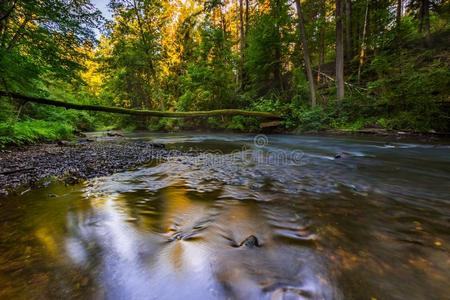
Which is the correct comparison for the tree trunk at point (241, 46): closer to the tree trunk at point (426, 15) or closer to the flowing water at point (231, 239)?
the tree trunk at point (426, 15)

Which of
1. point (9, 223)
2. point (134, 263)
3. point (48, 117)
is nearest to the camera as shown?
point (134, 263)

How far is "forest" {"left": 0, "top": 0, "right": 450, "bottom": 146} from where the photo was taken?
7641mm

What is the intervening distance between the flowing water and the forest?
499 cm

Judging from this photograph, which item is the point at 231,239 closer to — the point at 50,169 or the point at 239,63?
the point at 50,169

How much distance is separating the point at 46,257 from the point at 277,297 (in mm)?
1932

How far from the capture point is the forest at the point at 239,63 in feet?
25.1

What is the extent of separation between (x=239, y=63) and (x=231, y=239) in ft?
62.0

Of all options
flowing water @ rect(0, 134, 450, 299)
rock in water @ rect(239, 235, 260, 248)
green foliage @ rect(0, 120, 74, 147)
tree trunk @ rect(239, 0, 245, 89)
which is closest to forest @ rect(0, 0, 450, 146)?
green foliage @ rect(0, 120, 74, 147)

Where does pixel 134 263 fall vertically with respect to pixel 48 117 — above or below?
below

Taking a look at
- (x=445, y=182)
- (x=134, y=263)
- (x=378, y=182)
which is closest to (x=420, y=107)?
(x=445, y=182)

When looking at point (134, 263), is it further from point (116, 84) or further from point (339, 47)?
point (116, 84)

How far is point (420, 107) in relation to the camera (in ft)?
27.4

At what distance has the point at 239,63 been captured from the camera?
19297mm

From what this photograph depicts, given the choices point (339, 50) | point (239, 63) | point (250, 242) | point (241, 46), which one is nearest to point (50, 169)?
point (250, 242)
